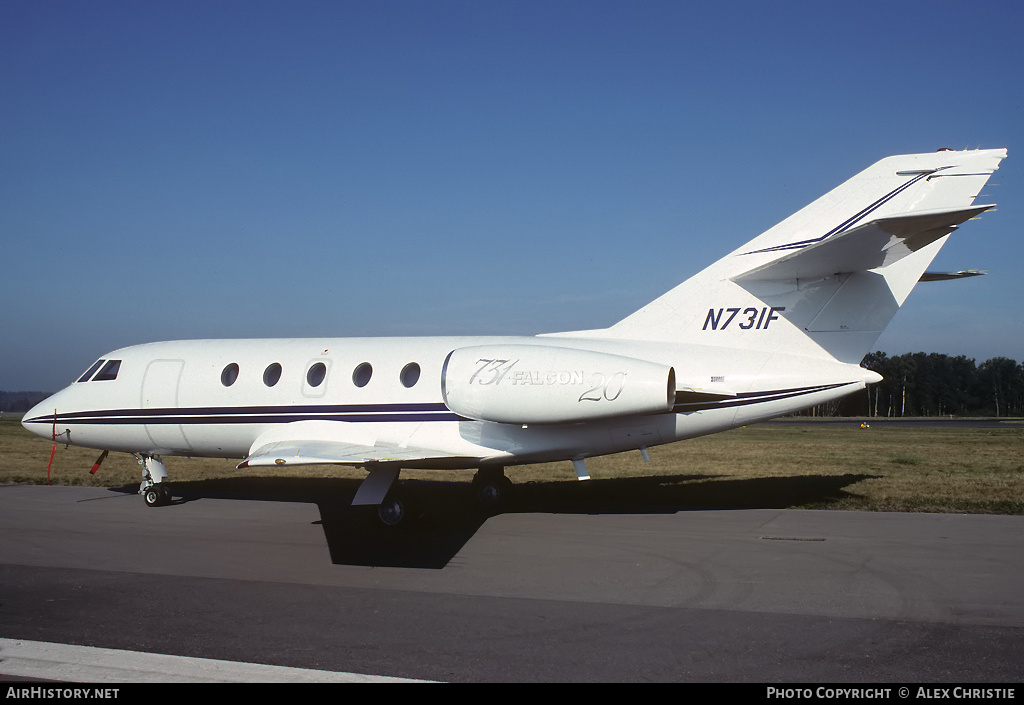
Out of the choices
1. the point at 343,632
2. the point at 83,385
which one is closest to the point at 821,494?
the point at 343,632

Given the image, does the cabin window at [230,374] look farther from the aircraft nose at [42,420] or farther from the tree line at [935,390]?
the tree line at [935,390]

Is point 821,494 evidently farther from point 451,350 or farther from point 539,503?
point 451,350

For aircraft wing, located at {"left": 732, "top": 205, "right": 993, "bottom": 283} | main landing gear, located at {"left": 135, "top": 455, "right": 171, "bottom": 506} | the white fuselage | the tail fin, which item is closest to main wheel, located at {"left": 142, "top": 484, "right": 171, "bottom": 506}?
main landing gear, located at {"left": 135, "top": 455, "right": 171, "bottom": 506}

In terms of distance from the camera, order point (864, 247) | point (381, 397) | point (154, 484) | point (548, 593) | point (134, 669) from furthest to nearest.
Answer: point (154, 484), point (381, 397), point (864, 247), point (548, 593), point (134, 669)

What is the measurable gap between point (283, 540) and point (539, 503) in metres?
4.91

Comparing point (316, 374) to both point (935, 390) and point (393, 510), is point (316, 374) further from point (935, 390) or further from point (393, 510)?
point (935, 390)

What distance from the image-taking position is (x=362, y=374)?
12977 millimetres

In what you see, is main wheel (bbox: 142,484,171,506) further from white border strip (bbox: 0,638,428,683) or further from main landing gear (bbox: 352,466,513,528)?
white border strip (bbox: 0,638,428,683)

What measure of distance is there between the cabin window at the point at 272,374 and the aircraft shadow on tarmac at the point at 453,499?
2.41 m

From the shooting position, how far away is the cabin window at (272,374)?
13.5m

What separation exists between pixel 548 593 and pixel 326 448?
4.81 m

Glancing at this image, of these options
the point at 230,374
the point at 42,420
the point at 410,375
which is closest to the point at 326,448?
the point at 410,375

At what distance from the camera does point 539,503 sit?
1451cm

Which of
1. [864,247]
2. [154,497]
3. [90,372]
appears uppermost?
[864,247]
